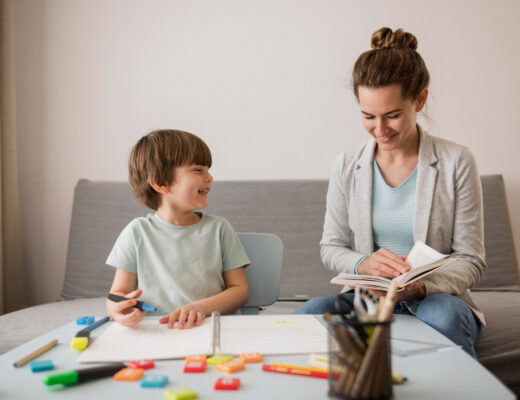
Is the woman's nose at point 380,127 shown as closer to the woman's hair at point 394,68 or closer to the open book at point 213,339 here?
the woman's hair at point 394,68

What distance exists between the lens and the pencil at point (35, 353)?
0.79 meters

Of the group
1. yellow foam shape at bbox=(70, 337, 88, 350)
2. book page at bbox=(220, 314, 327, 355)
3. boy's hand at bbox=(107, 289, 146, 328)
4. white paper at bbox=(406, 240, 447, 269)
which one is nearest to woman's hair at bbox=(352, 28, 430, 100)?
white paper at bbox=(406, 240, 447, 269)

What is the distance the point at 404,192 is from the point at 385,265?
0.31 m

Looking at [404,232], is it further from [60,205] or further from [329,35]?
[60,205]

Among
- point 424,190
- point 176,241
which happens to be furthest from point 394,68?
point 176,241

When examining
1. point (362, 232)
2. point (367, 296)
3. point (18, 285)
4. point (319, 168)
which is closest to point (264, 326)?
point (367, 296)

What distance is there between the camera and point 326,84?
8.04ft

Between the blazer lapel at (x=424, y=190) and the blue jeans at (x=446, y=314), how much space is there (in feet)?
0.71

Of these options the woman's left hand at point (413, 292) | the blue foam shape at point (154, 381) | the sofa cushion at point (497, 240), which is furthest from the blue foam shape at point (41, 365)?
the sofa cushion at point (497, 240)

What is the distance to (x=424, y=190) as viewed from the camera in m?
1.42

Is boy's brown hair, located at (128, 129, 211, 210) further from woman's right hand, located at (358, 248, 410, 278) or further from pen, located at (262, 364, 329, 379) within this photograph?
pen, located at (262, 364, 329, 379)

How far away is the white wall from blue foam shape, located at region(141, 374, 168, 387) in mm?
1804

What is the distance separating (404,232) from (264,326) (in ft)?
2.08

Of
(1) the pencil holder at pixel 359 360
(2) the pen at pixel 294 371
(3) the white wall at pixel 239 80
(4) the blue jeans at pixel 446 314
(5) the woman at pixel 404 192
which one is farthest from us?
(3) the white wall at pixel 239 80
